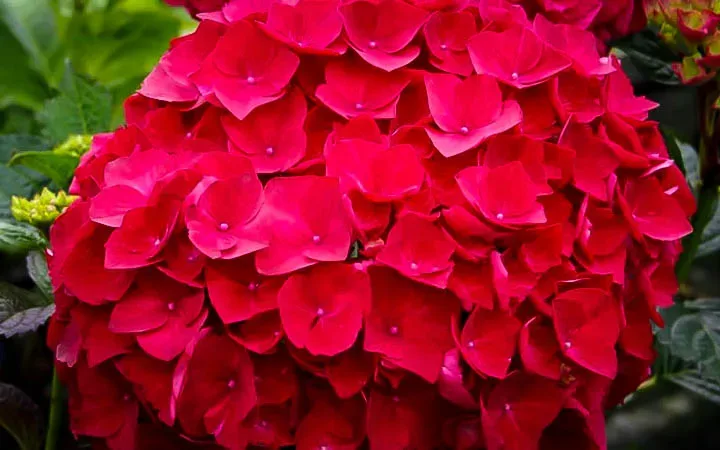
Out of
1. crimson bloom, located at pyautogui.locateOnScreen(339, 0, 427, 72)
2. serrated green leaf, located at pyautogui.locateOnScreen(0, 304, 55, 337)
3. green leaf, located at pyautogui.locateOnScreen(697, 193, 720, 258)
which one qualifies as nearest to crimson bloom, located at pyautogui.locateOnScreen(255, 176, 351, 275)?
crimson bloom, located at pyautogui.locateOnScreen(339, 0, 427, 72)

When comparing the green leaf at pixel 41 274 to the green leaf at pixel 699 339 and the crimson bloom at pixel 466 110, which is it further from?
the green leaf at pixel 699 339

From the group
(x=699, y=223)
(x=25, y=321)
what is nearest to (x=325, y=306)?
(x=25, y=321)

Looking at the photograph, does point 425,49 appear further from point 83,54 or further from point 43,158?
point 83,54

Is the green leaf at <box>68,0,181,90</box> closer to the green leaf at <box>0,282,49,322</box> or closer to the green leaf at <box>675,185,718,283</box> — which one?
the green leaf at <box>0,282,49,322</box>

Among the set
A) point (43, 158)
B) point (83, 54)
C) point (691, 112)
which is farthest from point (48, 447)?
point (691, 112)

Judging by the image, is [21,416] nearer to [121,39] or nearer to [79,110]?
[79,110]

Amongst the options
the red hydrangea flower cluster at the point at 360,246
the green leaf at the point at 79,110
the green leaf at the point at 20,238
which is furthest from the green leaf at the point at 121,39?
the red hydrangea flower cluster at the point at 360,246
